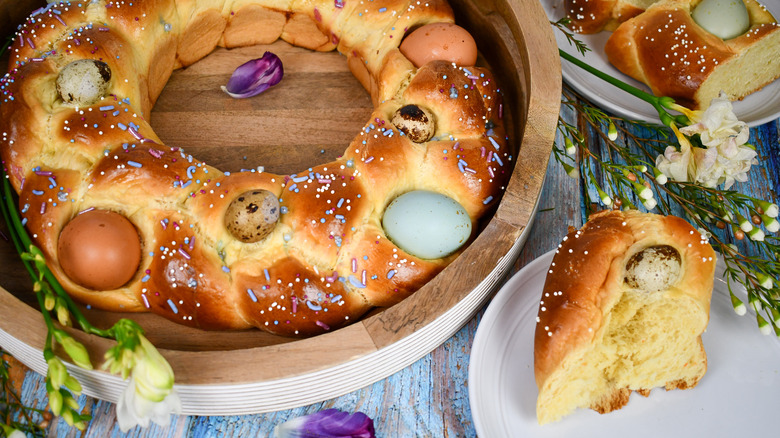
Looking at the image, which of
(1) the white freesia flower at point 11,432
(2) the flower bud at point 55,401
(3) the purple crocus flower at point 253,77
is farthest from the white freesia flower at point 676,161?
(1) the white freesia flower at point 11,432

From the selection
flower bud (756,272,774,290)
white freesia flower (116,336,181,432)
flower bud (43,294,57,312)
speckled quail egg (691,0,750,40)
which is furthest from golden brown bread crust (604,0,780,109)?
flower bud (43,294,57,312)

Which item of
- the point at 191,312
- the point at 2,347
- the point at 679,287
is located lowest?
the point at 2,347

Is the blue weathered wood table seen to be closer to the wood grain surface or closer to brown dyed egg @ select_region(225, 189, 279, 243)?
the wood grain surface

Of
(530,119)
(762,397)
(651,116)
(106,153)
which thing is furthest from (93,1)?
(762,397)

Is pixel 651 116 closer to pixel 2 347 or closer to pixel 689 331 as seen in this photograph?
pixel 689 331

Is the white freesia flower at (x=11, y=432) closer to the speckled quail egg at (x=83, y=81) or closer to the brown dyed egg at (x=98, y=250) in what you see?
the brown dyed egg at (x=98, y=250)

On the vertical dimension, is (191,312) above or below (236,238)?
A: below
